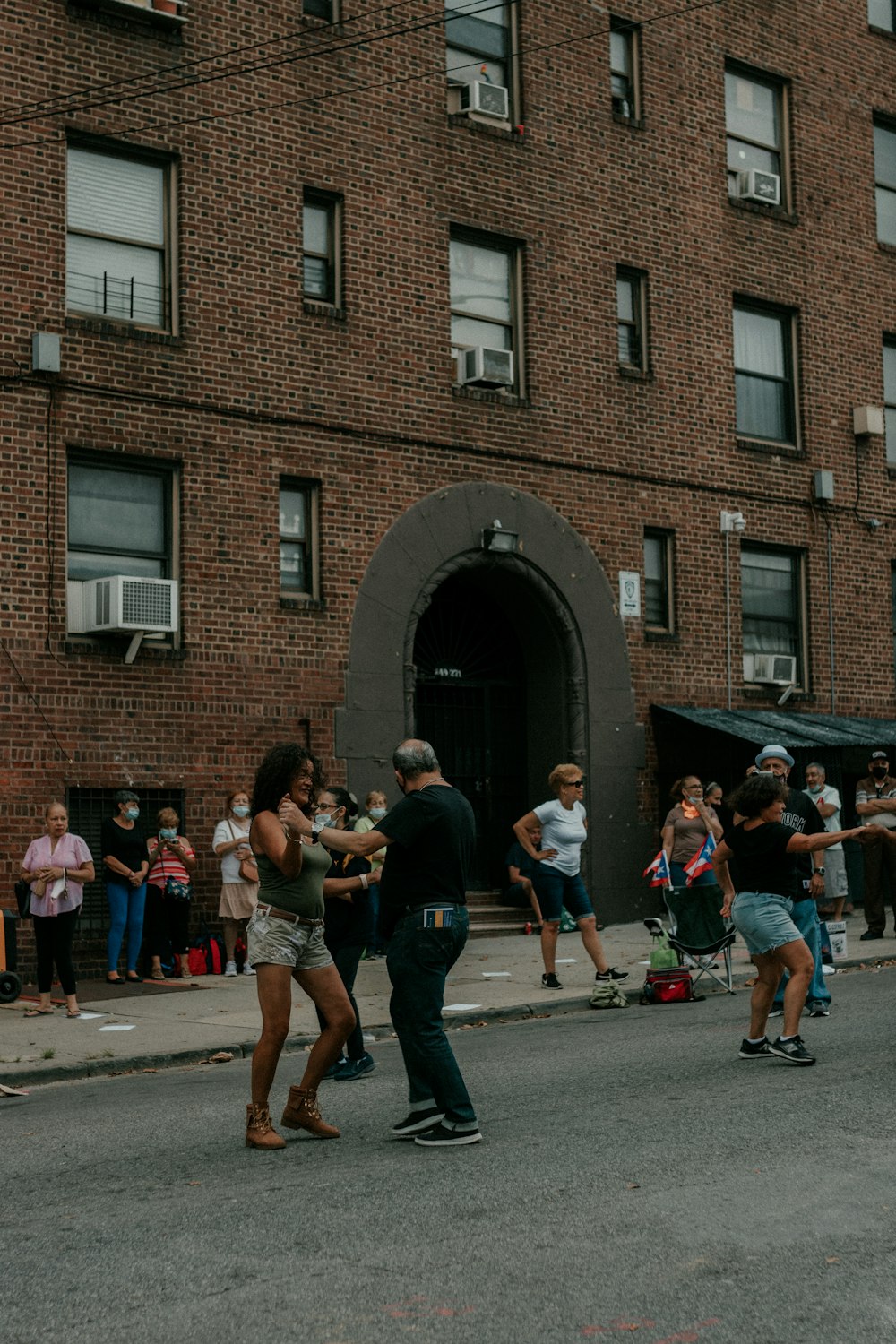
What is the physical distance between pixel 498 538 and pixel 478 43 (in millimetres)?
6136

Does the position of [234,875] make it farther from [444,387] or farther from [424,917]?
[424,917]

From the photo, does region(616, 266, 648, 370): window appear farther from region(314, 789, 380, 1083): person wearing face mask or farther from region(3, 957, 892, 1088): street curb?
region(314, 789, 380, 1083): person wearing face mask

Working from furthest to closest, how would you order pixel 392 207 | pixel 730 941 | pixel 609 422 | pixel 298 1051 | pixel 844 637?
pixel 844 637
pixel 609 422
pixel 392 207
pixel 730 941
pixel 298 1051

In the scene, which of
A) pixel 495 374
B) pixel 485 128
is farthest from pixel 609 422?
pixel 485 128

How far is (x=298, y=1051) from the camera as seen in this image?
12.1 m

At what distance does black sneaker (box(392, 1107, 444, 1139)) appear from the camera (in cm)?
809

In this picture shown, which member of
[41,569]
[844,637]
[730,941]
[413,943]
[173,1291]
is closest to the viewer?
[173,1291]

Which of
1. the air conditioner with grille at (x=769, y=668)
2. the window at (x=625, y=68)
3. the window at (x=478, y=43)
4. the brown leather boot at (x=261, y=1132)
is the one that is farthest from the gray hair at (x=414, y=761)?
the window at (x=625, y=68)

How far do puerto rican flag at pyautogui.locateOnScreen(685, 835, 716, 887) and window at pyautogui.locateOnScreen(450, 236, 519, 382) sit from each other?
679cm

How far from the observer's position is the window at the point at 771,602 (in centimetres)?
2309

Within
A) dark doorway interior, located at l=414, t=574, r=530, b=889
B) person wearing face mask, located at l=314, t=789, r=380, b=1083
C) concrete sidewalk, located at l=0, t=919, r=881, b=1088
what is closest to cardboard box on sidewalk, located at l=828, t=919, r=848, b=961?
concrete sidewalk, located at l=0, t=919, r=881, b=1088

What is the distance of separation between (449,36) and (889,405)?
9.25 metres

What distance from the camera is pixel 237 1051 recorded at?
39.7ft

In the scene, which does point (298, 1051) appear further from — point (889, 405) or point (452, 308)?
point (889, 405)
